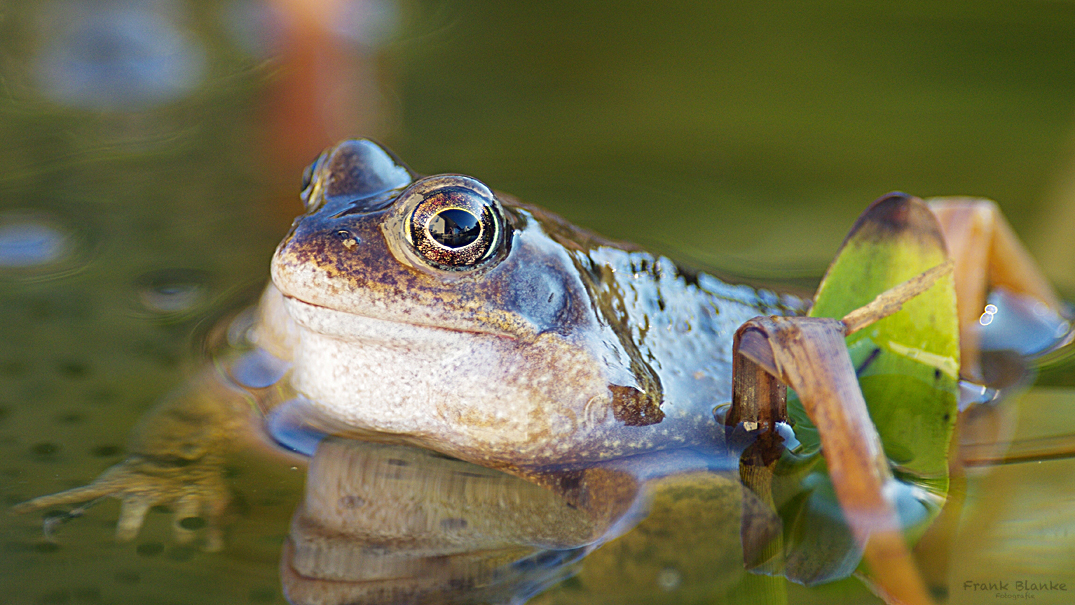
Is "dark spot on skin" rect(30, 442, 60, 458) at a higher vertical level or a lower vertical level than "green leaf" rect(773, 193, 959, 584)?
lower

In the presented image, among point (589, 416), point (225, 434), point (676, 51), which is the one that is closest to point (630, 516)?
point (589, 416)

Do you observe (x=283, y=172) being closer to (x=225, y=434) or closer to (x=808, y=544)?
(x=225, y=434)

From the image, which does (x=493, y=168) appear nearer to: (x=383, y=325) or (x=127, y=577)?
(x=383, y=325)

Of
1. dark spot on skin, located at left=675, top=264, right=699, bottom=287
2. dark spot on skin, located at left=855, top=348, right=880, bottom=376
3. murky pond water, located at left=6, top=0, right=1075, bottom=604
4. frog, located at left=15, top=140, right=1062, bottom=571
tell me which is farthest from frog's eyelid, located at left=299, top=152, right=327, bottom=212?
dark spot on skin, located at left=855, top=348, right=880, bottom=376

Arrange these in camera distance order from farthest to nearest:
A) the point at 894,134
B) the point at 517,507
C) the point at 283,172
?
the point at 894,134
the point at 283,172
the point at 517,507

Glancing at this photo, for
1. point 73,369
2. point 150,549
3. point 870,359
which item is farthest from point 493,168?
point 150,549

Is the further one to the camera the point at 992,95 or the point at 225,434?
the point at 992,95

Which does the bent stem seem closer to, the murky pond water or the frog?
the murky pond water
